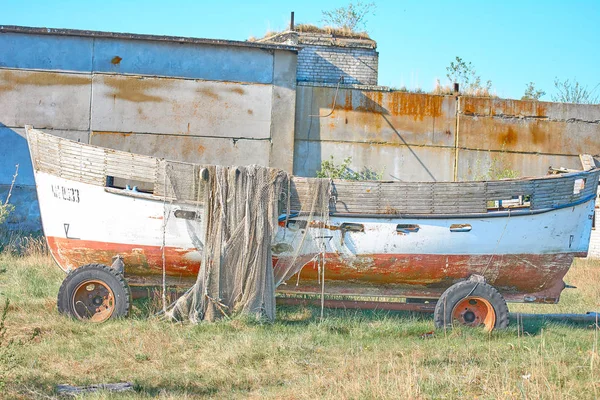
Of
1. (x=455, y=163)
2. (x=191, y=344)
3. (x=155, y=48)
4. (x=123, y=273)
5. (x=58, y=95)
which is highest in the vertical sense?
(x=155, y=48)

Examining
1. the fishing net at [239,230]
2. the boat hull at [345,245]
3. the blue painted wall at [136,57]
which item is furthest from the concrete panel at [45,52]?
the fishing net at [239,230]

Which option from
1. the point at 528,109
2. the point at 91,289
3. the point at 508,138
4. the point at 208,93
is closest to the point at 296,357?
the point at 91,289

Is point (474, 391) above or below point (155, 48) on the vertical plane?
below

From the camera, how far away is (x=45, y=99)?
15555 mm

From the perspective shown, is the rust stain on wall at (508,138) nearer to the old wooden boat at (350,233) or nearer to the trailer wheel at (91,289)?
the old wooden boat at (350,233)

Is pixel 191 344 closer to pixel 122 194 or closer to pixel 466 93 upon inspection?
pixel 122 194

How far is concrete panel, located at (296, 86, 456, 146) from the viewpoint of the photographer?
1681 centimetres

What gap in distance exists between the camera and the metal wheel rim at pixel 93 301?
7.98 m

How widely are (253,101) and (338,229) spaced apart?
27.6 ft

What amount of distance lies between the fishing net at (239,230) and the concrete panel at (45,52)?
28.5 ft

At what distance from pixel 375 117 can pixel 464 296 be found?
9367 millimetres

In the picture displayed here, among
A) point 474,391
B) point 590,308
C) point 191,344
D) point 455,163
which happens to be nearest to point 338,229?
point 191,344

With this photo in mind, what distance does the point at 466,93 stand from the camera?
1777cm

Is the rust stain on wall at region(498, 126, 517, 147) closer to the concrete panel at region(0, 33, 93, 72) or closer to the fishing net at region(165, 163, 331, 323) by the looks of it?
the concrete panel at region(0, 33, 93, 72)
